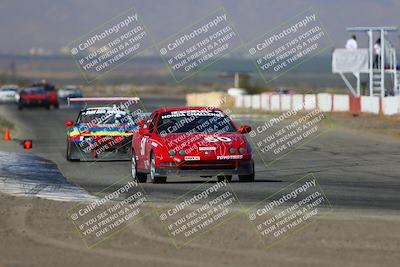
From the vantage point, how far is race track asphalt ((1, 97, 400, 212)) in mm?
15586

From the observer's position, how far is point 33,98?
64.4m

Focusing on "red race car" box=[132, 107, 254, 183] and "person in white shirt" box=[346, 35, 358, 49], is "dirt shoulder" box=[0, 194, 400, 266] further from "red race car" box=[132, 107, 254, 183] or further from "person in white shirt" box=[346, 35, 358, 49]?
"person in white shirt" box=[346, 35, 358, 49]

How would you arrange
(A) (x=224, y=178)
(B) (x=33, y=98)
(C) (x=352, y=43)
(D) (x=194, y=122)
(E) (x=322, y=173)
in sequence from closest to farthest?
(D) (x=194, y=122)
(A) (x=224, y=178)
(E) (x=322, y=173)
(C) (x=352, y=43)
(B) (x=33, y=98)

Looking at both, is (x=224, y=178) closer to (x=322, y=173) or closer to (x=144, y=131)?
(x=144, y=131)

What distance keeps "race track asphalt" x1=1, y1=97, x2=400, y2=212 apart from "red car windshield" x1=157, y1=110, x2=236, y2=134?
0.87m

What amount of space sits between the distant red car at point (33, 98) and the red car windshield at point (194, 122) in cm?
4599

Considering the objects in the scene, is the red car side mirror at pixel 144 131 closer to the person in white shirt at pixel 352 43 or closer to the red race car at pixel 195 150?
the red race car at pixel 195 150

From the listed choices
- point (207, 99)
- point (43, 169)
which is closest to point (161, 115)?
point (43, 169)

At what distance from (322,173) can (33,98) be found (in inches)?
1798

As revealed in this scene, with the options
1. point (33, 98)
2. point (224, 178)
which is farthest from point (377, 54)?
point (224, 178)

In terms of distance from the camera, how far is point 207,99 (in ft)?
212

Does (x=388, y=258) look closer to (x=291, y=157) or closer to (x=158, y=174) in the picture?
(x=158, y=174)

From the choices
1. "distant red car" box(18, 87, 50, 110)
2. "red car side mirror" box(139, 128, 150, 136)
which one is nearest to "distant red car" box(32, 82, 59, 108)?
"distant red car" box(18, 87, 50, 110)

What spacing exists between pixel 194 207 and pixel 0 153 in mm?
12618
